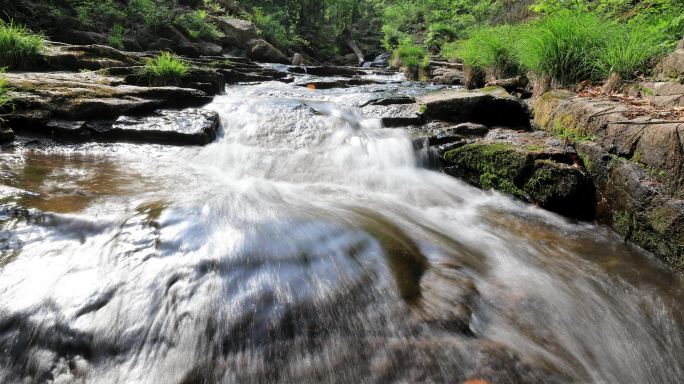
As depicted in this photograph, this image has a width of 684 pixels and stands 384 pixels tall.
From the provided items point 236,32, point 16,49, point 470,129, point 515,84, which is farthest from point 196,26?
point 470,129

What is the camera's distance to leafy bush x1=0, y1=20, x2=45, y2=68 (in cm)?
545

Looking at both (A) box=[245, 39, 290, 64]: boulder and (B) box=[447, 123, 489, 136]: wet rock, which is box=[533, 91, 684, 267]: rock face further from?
(A) box=[245, 39, 290, 64]: boulder

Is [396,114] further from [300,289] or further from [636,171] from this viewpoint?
[300,289]

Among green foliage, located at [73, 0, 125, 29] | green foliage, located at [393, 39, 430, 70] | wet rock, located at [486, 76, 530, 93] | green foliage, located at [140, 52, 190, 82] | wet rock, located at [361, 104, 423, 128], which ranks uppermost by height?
green foliage, located at [73, 0, 125, 29]

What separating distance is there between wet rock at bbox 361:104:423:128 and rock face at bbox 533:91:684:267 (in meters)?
2.17

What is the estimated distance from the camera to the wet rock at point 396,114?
17.6ft

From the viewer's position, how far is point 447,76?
360 inches

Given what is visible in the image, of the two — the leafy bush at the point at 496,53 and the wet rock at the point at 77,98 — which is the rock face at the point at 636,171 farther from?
the wet rock at the point at 77,98

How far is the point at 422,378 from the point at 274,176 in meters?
3.12

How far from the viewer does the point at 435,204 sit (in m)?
3.77

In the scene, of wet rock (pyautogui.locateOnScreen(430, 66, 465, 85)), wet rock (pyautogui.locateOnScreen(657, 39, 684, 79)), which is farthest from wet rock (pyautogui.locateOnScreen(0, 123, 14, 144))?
wet rock (pyautogui.locateOnScreen(430, 66, 465, 85))

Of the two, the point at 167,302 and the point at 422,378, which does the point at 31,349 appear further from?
the point at 422,378

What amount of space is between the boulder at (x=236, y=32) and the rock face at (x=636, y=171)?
1396 centimetres

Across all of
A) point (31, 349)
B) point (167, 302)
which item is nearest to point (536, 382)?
point (167, 302)
